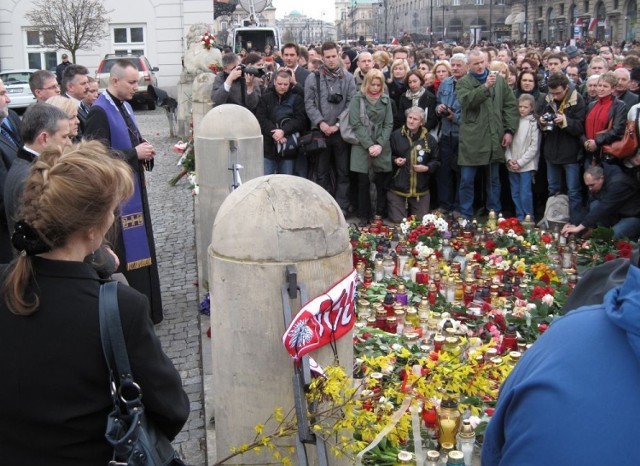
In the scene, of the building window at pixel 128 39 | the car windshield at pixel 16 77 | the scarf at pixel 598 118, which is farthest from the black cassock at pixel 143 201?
the building window at pixel 128 39

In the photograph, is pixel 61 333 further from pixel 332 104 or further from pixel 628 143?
pixel 332 104

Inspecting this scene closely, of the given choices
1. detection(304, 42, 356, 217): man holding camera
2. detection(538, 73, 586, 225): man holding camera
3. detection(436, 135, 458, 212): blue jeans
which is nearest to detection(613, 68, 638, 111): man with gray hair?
detection(538, 73, 586, 225): man holding camera

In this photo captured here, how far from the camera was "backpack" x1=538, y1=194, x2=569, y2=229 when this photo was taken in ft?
31.0

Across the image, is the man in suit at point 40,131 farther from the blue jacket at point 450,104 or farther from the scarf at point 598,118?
the scarf at point 598,118

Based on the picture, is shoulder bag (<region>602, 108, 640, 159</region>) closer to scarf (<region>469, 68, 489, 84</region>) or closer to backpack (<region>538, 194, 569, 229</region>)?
backpack (<region>538, 194, 569, 229</region>)

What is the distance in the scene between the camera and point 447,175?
34.3ft

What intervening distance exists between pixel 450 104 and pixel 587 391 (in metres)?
9.13

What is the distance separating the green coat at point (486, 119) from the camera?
9930 mm

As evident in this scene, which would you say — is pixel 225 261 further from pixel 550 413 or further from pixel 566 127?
pixel 566 127

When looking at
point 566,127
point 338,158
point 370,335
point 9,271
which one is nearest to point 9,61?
point 338,158

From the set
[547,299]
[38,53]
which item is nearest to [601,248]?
[547,299]

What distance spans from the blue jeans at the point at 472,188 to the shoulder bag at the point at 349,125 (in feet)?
4.44

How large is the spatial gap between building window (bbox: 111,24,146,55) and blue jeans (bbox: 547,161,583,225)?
85.2ft

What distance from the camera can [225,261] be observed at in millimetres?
3566
